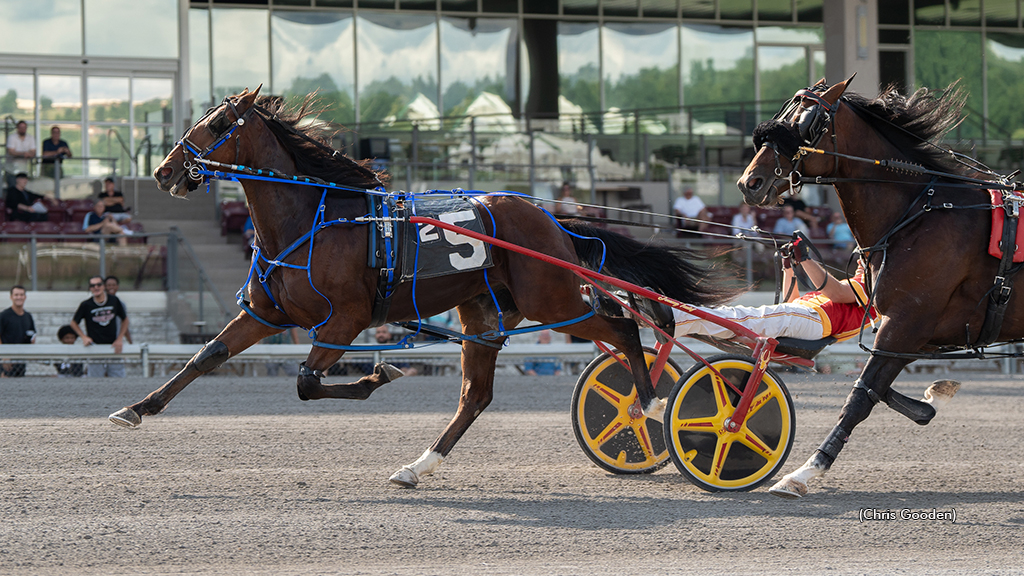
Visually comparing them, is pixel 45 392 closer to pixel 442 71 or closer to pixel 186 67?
pixel 186 67

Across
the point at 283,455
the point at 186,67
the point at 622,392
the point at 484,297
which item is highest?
the point at 186,67

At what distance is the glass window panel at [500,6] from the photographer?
20.6 metres

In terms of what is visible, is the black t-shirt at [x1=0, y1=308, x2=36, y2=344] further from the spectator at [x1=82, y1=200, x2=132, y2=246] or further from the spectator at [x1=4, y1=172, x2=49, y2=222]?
the spectator at [x1=4, y1=172, x2=49, y2=222]

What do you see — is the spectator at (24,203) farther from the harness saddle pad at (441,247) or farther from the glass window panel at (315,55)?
the harness saddle pad at (441,247)

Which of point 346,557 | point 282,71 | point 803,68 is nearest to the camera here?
point 346,557

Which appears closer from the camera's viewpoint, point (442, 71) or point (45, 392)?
point (45, 392)

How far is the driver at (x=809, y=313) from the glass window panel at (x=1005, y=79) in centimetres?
1940

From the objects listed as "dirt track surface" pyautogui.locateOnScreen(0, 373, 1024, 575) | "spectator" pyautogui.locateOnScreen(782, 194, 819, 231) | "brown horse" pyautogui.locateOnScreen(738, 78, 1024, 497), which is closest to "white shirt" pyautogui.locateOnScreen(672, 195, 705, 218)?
"spectator" pyautogui.locateOnScreen(782, 194, 819, 231)

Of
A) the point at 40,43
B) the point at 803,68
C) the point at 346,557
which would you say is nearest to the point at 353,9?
the point at 40,43

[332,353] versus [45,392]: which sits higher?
[332,353]

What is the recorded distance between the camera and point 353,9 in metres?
19.9

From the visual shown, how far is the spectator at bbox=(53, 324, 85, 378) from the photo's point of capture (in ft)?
33.2

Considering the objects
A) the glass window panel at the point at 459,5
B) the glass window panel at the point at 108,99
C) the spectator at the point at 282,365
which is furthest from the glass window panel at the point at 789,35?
the spectator at the point at 282,365

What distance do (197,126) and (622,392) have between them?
2.68 metres
